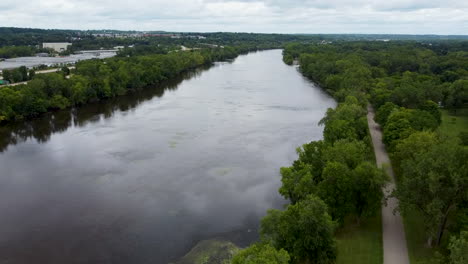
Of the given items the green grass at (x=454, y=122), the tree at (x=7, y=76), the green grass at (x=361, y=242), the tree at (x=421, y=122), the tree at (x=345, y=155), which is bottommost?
the green grass at (x=361, y=242)

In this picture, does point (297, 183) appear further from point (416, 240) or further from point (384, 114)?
point (384, 114)

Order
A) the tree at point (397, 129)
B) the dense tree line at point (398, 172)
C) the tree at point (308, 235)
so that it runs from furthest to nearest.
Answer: the tree at point (397, 129), the dense tree line at point (398, 172), the tree at point (308, 235)

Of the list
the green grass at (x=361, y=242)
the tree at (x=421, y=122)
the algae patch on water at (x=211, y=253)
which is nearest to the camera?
the green grass at (x=361, y=242)

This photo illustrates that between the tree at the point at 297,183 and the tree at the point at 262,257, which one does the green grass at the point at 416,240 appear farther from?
the tree at the point at 262,257

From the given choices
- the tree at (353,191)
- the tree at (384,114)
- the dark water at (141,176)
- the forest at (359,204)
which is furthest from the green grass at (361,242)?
the tree at (384,114)

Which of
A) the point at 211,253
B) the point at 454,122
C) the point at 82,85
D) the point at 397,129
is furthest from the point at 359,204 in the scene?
the point at 82,85

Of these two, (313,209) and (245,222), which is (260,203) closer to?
(245,222)

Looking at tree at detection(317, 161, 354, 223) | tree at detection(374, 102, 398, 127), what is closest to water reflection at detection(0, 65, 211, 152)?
tree at detection(317, 161, 354, 223)

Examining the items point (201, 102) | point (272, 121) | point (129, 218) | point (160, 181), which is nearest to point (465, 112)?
point (272, 121)

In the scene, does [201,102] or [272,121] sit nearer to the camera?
[272,121]
